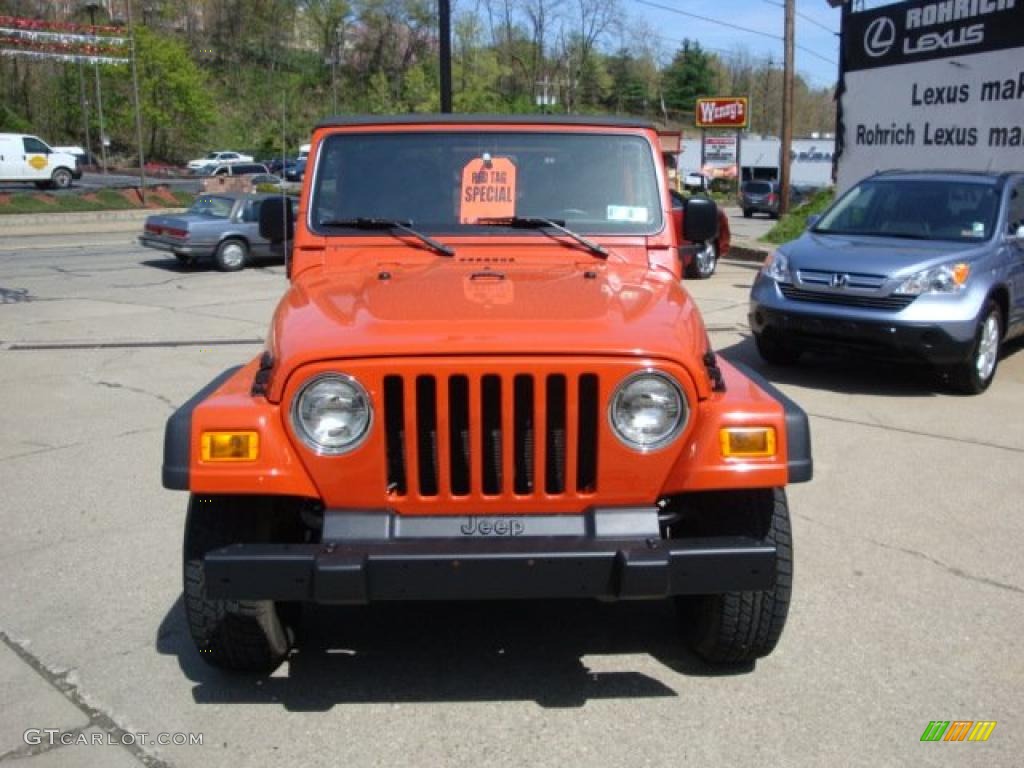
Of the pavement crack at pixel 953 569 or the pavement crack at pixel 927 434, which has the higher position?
the pavement crack at pixel 927 434

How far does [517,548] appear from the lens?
2.92 metres

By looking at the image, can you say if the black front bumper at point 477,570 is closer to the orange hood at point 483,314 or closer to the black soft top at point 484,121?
the orange hood at point 483,314

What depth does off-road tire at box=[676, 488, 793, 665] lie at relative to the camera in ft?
10.7

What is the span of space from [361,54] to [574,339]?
4005 inches

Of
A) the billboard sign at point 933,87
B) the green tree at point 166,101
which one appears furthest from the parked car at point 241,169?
the billboard sign at point 933,87

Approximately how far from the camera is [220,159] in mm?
61594

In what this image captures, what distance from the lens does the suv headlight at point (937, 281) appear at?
7.85m

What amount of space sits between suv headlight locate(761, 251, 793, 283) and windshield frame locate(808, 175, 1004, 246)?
72 centimetres

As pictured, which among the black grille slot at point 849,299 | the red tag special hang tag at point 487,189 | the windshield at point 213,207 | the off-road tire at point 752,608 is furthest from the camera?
the windshield at point 213,207

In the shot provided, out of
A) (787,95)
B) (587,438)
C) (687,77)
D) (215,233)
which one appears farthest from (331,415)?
(687,77)

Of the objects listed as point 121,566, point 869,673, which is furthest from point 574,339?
point 121,566

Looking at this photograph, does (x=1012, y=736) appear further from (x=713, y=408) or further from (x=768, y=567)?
(x=713, y=408)

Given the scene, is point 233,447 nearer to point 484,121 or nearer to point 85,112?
point 484,121

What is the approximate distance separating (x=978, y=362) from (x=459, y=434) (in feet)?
20.7
